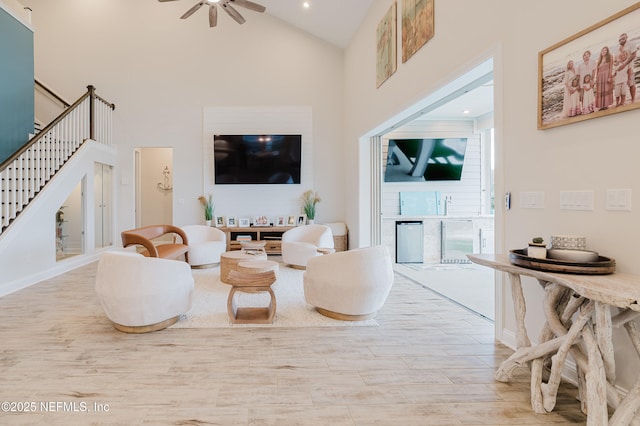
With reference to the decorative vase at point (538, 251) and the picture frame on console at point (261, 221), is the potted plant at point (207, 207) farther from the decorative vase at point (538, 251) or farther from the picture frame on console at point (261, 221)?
the decorative vase at point (538, 251)

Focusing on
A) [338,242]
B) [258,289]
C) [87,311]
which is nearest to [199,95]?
[338,242]

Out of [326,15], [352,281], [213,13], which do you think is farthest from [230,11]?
[352,281]

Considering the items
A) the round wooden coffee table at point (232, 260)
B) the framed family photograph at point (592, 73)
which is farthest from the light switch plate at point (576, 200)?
the round wooden coffee table at point (232, 260)

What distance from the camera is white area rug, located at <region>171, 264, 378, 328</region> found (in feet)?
10.8

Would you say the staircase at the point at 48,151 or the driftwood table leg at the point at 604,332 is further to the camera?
the staircase at the point at 48,151

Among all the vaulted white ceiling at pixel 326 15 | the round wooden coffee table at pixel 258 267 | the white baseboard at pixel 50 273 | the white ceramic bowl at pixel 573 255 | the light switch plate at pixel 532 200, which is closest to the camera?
the white ceramic bowl at pixel 573 255

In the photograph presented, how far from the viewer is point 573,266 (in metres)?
1.78

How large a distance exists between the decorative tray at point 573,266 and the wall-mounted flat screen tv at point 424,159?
5273 millimetres

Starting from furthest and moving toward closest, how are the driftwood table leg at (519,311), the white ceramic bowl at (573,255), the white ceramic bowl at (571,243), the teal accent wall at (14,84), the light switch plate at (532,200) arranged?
the teal accent wall at (14,84), the light switch plate at (532,200), the driftwood table leg at (519,311), the white ceramic bowl at (571,243), the white ceramic bowl at (573,255)

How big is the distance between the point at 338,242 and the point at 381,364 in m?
4.83

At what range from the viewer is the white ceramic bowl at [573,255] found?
1.83 m

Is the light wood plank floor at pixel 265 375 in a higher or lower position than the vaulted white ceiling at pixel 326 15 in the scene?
lower

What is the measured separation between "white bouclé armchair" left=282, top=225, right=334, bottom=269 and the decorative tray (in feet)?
12.5

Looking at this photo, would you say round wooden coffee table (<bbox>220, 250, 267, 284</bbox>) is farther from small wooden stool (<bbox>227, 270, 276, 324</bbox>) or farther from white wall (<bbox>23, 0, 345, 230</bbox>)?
white wall (<bbox>23, 0, 345, 230</bbox>)
